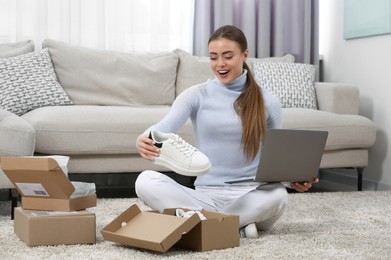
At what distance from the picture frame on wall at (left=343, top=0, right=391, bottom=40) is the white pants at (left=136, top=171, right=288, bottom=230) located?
6.43 feet

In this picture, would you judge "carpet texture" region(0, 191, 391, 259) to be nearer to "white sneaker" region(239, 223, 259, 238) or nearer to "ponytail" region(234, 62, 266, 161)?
"white sneaker" region(239, 223, 259, 238)

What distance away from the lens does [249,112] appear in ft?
8.02

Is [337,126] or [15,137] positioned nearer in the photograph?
[15,137]

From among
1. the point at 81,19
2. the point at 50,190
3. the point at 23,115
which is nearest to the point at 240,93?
the point at 50,190

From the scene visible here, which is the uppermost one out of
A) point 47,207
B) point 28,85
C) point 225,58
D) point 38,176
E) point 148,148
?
point 225,58

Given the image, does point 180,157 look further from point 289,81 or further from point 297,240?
point 289,81

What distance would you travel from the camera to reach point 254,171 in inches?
98.4

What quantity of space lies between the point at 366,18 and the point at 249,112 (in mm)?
2084

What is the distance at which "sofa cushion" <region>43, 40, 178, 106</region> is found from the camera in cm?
406

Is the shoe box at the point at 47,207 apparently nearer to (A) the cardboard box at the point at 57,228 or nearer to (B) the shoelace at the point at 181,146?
(A) the cardboard box at the point at 57,228

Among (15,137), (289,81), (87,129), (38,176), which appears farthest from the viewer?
(289,81)

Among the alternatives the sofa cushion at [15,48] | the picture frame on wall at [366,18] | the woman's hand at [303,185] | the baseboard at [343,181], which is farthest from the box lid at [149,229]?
the picture frame on wall at [366,18]

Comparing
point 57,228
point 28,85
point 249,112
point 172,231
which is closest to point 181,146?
point 172,231

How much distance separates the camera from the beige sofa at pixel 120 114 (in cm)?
340
